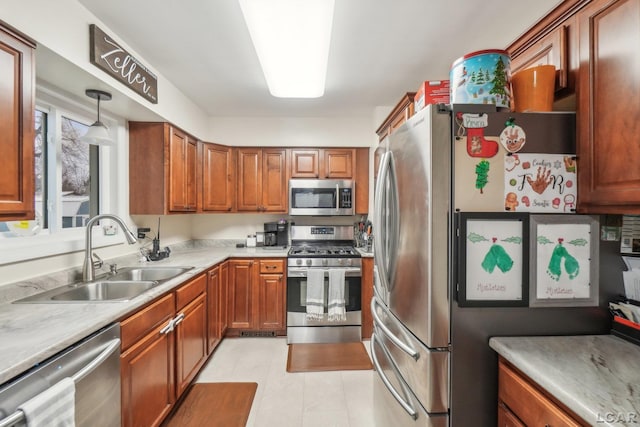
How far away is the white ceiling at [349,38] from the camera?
1569 millimetres

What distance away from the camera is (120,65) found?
181 centimetres

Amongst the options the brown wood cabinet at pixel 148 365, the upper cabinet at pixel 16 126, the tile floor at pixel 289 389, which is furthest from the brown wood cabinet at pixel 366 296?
the upper cabinet at pixel 16 126

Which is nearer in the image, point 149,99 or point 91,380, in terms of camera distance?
point 91,380

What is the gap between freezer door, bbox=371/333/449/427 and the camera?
3.68 feet

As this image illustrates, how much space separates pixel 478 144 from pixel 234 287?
263cm

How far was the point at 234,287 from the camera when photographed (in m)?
2.96

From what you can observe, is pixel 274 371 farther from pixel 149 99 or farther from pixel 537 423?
pixel 149 99

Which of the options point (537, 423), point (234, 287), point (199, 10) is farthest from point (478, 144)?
Answer: point (234, 287)

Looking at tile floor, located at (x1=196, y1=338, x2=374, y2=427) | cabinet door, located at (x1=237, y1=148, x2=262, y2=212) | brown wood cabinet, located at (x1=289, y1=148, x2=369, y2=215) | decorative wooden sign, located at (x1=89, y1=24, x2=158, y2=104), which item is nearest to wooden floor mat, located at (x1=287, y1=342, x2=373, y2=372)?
tile floor, located at (x1=196, y1=338, x2=374, y2=427)

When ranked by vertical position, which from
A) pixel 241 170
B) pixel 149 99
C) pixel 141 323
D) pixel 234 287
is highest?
pixel 149 99

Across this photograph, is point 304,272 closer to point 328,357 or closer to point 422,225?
point 328,357

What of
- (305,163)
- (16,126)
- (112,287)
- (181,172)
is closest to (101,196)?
(181,172)

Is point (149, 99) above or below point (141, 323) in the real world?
above

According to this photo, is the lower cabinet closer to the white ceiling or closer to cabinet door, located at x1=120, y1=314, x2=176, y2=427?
cabinet door, located at x1=120, y1=314, x2=176, y2=427
